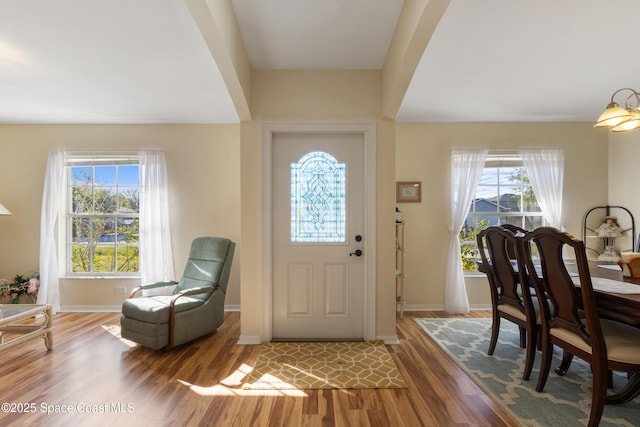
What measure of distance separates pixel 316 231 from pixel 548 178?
129 inches

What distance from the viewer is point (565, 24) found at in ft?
7.08

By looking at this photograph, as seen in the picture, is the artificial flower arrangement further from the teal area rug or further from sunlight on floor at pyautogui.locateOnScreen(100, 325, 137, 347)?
the teal area rug

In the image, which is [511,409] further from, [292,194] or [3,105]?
[3,105]

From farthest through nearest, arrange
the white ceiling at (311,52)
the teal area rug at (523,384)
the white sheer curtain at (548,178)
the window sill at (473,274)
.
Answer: the window sill at (473,274)
the white sheer curtain at (548,178)
the white ceiling at (311,52)
the teal area rug at (523,384)

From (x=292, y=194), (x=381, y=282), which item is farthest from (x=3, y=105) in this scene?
(x=381, y=282)

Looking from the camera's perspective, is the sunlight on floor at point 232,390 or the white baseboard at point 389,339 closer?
the sunlight on floor at point 232,390

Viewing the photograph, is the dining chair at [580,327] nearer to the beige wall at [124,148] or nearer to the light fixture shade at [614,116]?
the light fixture shade at [614,116]

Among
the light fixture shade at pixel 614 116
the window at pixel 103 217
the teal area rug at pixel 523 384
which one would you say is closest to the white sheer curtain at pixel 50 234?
the window at pixel 103 217

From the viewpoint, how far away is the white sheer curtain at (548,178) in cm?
400

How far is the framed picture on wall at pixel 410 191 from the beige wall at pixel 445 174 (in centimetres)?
6

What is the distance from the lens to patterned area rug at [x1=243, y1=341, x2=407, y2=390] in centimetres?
223

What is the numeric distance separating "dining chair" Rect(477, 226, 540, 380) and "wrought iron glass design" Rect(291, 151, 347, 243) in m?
1.35

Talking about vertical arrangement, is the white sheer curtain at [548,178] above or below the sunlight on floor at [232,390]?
above

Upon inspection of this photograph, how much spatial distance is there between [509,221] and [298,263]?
314 centimetres
